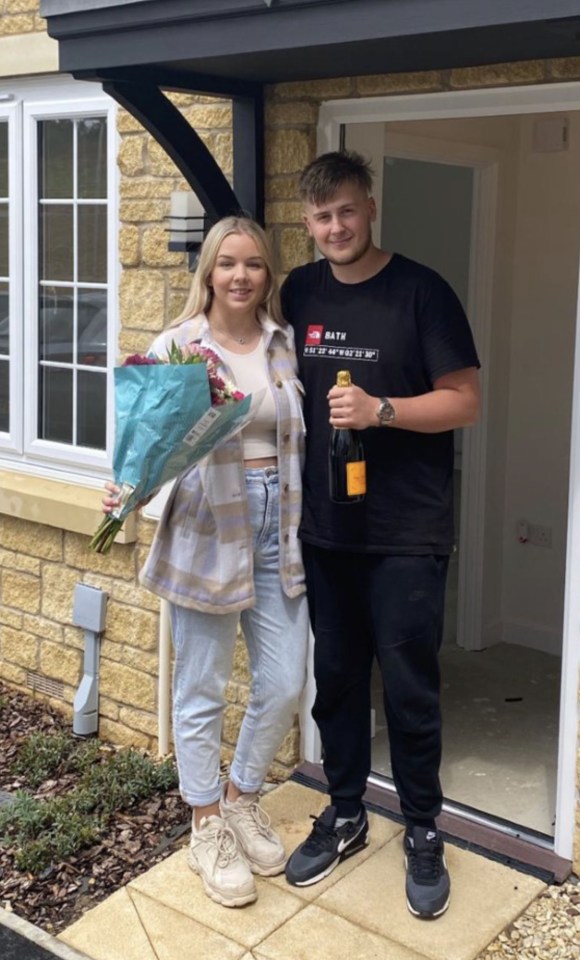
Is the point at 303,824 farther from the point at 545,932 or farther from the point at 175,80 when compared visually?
the point at 175,80

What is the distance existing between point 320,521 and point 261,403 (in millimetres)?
424

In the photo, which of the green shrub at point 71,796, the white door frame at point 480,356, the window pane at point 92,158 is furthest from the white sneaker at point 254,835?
the window pane at point 92,158

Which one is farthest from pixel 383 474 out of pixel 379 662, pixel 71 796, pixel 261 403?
pixel 71 796

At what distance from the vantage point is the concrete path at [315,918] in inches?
140

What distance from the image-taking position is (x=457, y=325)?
3518 mm

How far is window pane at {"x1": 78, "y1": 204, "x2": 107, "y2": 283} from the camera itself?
5254 mm

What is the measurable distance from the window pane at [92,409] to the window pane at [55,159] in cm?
83

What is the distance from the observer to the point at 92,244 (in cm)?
531

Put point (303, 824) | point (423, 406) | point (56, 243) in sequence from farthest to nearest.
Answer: point (56, 243) → point (303, 824) → point (423, 406)

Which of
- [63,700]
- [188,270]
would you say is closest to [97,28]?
[188,270]

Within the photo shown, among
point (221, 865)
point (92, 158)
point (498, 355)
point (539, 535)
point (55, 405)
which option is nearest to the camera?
point (221, 865)

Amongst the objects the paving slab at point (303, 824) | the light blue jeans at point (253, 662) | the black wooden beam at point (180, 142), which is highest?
the black wooden beam at point (180, 142)

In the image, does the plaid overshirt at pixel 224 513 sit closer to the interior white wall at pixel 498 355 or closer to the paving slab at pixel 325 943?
the paving slab at pixel 325 943

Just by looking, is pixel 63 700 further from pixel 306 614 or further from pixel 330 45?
pixel 330 45
